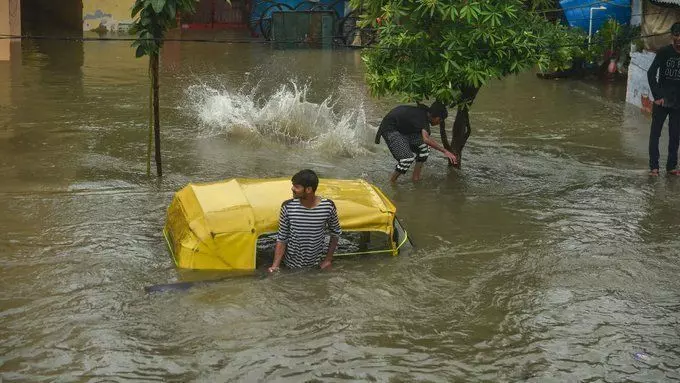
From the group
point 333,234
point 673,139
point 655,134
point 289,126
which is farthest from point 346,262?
point 289,126

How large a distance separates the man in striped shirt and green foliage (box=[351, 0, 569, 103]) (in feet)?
10.2

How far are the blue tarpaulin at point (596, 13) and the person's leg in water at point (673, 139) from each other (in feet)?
25.4

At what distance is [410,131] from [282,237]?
3457 millimetres

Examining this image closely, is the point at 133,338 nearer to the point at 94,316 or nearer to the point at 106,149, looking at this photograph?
the point at 94,316

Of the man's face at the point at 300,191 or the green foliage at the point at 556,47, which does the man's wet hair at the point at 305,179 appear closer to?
the man's face at the point at 300,191

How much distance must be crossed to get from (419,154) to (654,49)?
674 cm

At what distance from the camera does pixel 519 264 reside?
810 cm

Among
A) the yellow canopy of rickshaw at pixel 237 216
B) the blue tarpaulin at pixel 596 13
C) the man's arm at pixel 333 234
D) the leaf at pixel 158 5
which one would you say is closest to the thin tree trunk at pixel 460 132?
the yellow canopy of rickshaw at pixel 237 216

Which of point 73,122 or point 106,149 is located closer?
point 106,149

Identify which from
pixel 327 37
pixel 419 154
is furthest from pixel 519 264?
pixel 327 37

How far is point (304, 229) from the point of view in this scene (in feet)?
23.9

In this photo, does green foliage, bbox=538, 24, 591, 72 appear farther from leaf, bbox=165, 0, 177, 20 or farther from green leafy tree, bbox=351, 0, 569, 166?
leaf, bbox=165, 0, 177, 20

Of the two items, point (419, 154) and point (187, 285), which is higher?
point (419, 154)

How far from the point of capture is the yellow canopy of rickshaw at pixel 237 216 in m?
7.24
